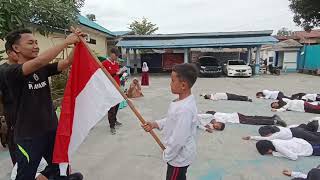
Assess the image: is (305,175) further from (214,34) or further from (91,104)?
(214,34)

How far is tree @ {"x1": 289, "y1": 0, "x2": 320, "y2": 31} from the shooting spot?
23.1m

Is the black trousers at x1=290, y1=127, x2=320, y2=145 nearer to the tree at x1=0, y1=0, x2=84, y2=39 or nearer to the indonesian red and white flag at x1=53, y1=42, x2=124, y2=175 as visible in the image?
the indonesian red and white flag at x1=53, y1=42, x2=124, y2=175

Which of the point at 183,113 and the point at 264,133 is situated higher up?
the point at 183,113

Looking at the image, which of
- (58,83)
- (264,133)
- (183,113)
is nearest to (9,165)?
(183,113)

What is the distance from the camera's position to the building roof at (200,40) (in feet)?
80.6

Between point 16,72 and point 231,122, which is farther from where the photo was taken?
point 231,122

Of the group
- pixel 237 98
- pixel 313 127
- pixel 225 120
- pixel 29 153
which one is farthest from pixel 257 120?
pixel 29 153

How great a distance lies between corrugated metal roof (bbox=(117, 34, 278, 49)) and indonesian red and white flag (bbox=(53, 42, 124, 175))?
22153 millimetres

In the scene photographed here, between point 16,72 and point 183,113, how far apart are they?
4.63 ft

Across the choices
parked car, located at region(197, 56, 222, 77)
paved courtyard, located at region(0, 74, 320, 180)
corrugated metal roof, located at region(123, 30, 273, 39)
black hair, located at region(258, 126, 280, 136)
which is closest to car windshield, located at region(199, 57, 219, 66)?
parked car, located at region(197, 56, 222, 77)

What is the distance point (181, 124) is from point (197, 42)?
77.2 ft

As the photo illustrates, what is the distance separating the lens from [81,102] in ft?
10.2

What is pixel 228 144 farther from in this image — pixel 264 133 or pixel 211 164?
pixel 211 164

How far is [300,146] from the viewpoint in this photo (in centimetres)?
517
